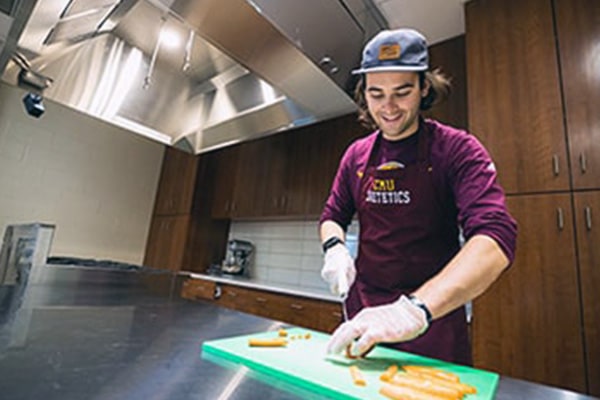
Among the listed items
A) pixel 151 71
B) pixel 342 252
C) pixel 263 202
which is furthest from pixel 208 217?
pixel 342 252

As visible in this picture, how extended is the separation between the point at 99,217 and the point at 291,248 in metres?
1.94

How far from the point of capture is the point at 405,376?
0.49m

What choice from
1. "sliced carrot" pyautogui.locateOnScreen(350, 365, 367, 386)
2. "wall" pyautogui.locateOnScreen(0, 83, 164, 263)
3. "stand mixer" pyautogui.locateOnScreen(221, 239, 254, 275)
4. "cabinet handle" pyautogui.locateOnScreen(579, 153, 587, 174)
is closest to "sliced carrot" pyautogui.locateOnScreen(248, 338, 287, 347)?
"sliced carrot" pyautogui.locateOnScreen(350, 365, 367, 386)

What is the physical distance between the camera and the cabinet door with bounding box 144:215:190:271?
3.10 metres

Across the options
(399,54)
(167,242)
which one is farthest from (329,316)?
(167,242)

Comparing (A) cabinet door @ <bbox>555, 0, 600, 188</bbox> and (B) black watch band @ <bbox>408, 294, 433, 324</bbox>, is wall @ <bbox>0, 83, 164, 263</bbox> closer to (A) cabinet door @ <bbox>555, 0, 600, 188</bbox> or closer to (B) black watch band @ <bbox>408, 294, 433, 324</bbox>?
(B) black watch band @ <bbox>408, 294, 433, 324</bbox>

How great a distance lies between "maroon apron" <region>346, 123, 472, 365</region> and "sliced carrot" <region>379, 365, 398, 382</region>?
0.25 meters

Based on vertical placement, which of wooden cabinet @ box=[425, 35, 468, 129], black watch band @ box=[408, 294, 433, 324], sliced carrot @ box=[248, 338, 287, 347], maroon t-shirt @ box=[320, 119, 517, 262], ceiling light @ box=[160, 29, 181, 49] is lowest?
sliced carrot @ box=[248, 338, 287, 347]

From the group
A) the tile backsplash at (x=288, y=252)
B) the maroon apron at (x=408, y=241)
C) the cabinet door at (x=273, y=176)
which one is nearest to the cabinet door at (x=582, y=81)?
the maroon apron at (x=408, y=241)

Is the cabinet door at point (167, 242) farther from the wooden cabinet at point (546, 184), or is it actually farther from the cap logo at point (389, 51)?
the cap logo at point (389, 51)

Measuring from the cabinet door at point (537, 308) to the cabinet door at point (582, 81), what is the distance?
138 mm

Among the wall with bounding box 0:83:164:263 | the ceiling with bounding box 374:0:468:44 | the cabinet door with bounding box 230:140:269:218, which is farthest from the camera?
the cabinet door with bounding box 230:140:269:218

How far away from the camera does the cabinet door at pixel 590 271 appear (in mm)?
1105

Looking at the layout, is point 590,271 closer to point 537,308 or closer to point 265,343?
point 537,308
